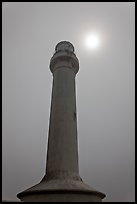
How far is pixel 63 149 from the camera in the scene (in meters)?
10.8

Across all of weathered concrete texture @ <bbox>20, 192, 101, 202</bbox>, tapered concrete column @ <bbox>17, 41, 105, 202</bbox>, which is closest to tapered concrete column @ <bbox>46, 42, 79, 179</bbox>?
tapered concrete column @ <bbox>17, 41, 105, 202</bbox>

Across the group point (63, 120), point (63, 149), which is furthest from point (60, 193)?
point (63, 120)

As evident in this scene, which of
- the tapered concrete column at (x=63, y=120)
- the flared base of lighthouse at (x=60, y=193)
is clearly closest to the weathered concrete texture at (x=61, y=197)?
the flared base of lighthouse at (x=60, y=193)

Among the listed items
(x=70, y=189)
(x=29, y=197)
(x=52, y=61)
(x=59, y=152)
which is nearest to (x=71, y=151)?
(x=59, y=152)

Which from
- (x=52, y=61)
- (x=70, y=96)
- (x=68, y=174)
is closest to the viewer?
(x=68, y=174)

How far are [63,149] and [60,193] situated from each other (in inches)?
93.3

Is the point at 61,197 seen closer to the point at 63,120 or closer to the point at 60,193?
the point at 60,193

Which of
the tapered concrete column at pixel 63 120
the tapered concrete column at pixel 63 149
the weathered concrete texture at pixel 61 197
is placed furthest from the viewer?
the tapered concrete column at pixel 63 120

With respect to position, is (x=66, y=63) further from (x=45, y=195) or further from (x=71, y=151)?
(x=45, y=195)

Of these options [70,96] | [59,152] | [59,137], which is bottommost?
[59,152]

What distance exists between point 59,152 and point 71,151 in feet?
2.09

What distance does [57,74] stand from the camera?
13117 millimetres

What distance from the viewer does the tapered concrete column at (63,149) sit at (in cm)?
→ 903

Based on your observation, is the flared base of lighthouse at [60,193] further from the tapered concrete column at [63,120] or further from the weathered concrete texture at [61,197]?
the tapered concrete column at [63,120]
